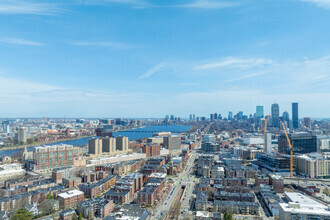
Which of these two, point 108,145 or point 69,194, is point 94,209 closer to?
point 69,194

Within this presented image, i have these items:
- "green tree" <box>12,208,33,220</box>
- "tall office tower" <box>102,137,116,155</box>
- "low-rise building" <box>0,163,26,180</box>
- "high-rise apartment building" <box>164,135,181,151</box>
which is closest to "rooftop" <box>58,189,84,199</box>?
"green tree" <box>12,208,33,220</box>

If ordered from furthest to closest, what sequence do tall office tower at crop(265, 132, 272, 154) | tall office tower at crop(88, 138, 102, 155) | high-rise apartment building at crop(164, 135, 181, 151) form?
high-rise apartment building at crop(164, 135, 181, 151), tall office tower at crop(265, 132, 272, 154), tall office tower at crop(88, 138, 102, 155)

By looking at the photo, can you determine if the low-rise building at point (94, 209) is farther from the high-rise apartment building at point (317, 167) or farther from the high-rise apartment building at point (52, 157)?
the high-rise apartment building at point (317, 167)

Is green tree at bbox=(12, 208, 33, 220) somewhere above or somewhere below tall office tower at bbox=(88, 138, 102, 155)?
below

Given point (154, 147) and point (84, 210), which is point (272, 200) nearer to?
point (84, 210)

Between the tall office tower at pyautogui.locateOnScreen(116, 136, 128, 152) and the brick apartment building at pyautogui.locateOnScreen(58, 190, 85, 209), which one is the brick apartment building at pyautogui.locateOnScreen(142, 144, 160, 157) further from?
the brick apartment building at pyautogui.locateOnScreen(58, 190, 85, 209)

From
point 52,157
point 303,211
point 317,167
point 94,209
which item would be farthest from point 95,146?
point 303,211
